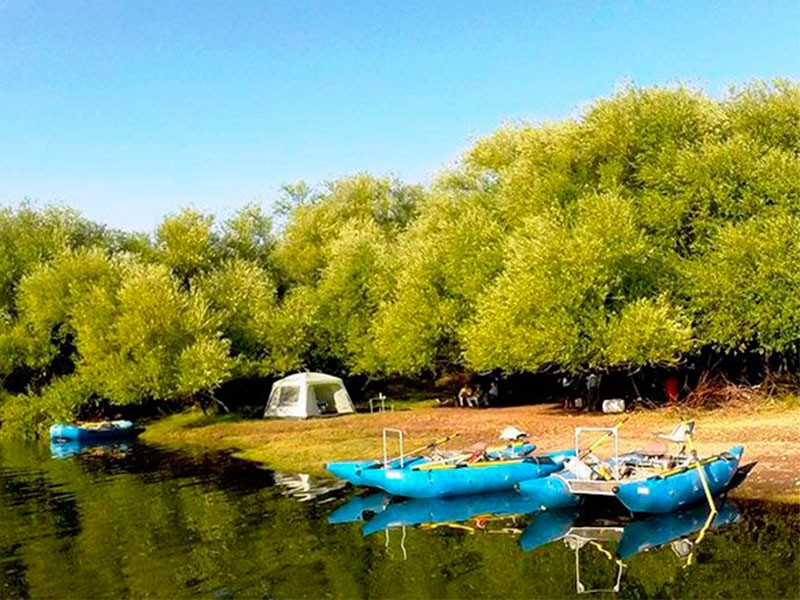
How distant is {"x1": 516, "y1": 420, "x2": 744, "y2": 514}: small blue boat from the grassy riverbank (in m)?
1.44

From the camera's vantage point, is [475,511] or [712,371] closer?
[475,511]

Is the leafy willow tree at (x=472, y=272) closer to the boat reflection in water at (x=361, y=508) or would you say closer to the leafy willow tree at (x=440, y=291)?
the leafy willow tree at (x=440, y=291)

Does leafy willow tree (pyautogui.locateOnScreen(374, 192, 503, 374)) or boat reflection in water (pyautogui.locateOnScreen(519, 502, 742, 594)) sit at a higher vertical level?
leafy willow tree (pyautogui.locateOnScreen(374, 192, 503, 374))

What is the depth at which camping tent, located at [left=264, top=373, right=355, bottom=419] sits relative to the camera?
43.1m

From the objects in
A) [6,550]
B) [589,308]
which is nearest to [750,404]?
[589,308]

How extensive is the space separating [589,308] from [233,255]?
3078 cm

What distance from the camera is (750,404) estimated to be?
3284cm

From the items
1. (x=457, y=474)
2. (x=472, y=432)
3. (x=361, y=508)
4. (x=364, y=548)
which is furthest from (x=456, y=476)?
(x=472, y=432)

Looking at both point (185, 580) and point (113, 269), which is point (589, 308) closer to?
point (185, 580)

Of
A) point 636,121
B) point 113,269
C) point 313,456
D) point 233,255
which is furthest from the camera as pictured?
point 233,255

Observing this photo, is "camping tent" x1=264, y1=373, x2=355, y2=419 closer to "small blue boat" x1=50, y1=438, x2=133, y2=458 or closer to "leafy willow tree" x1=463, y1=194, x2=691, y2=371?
"small blue boat" x1=50, y1=438, x2=133, y2=458

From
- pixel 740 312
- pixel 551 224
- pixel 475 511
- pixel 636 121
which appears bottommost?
pixel 475 511

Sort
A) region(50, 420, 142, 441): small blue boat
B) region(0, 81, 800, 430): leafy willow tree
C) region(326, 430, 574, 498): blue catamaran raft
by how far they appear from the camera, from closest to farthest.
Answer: region(326, 430, 574, 498): blue catamaran raft < region(0, 81, 800, 430): leafy willow tree < region(50, 420, 142, 441): small blue boat

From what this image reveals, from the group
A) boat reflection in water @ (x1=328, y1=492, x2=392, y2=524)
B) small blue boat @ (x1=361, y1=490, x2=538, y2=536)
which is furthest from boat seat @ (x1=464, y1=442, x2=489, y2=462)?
boat reflection in water @ (x1=328, y1=492, x2=392, y2=524)
